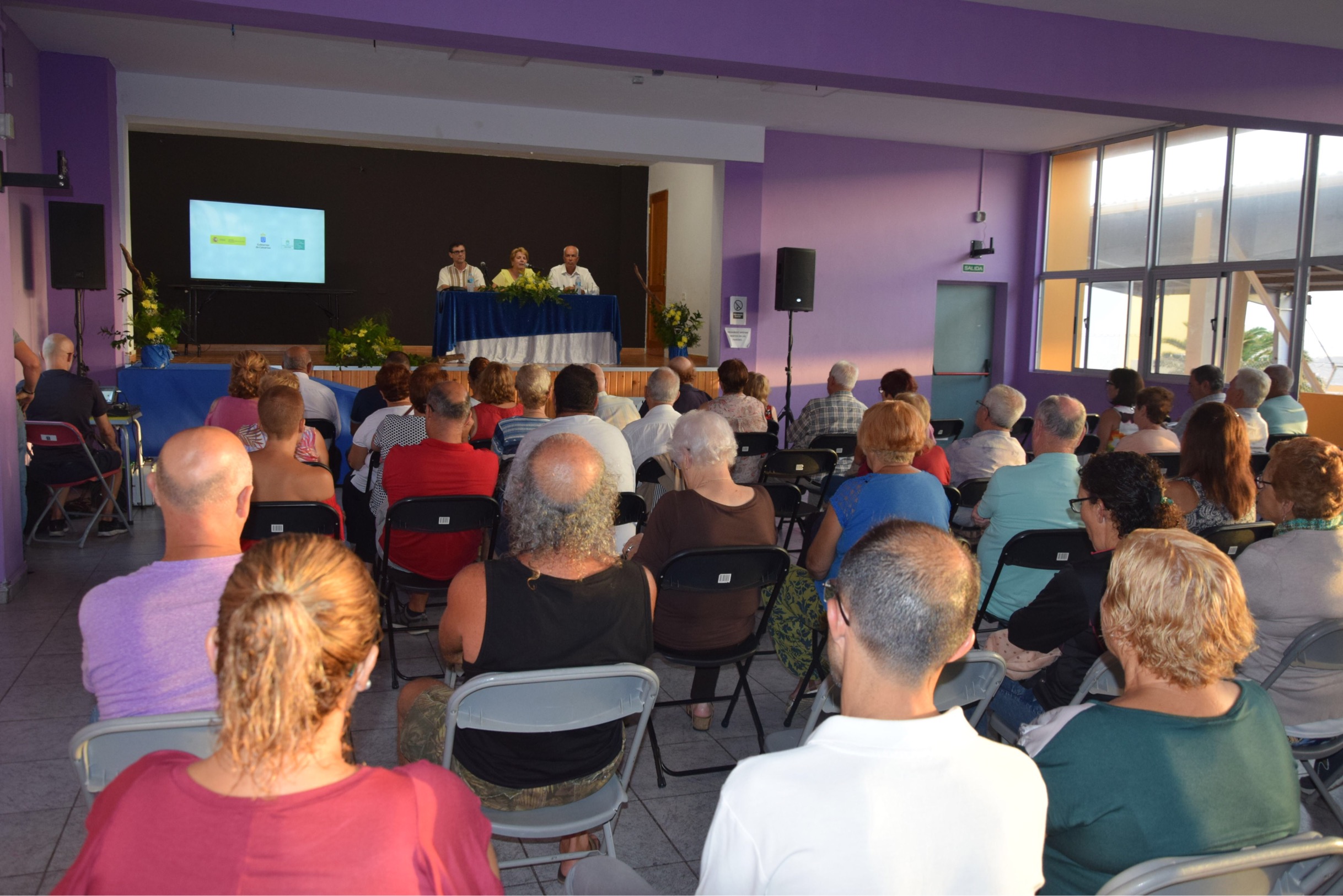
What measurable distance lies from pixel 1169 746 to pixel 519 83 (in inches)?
340

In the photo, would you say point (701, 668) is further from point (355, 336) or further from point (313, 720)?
point (355, 336)

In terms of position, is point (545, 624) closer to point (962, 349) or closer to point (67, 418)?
point (67, 418)

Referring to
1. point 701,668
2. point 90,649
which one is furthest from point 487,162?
point 90,649

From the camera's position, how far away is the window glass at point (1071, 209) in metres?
11.5

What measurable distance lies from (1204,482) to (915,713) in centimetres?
281

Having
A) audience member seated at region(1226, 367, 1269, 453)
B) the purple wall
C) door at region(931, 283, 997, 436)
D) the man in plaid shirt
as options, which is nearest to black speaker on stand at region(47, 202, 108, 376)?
the purple wall

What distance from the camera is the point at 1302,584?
2506 millimetres

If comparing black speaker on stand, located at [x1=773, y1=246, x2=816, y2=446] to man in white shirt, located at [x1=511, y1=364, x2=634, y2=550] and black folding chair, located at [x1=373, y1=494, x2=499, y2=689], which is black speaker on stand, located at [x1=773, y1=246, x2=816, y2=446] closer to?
man in white shirt, located at [x1=511, y1=364, x2=634, y2=550]

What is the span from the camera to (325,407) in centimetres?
606

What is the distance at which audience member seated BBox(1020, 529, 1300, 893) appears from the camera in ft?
4.74

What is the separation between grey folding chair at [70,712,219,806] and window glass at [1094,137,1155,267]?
37.6 ft

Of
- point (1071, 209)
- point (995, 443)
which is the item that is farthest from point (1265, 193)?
point (995, 443)

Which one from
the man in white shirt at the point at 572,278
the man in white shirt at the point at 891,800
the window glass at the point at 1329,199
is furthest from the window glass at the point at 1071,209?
the man in white shirt at the point at 891,800

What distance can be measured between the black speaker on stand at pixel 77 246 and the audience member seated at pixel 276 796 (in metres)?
7.65
